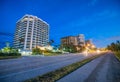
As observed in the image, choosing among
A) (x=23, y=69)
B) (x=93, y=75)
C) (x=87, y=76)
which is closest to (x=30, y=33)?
(x=23, y=69)

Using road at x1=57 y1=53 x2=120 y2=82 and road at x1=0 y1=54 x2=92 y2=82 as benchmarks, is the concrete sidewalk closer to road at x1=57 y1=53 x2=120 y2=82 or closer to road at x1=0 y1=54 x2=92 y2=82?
road at x1=57 y1=53 x2=120 y2=82

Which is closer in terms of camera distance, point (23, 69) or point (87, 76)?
point (87, 76)

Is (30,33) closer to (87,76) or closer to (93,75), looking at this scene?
(93,75)

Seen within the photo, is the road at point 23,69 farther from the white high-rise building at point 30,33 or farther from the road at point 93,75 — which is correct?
the white high-rise building at point 30,33

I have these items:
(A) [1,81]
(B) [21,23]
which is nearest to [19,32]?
(B) [21,23]

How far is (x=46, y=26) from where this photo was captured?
609ft

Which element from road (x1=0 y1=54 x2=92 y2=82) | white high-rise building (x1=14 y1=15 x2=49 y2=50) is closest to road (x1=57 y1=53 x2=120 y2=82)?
road (x1=0 y1=54 x2=92 y2=82)

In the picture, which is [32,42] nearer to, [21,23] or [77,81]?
[21,23]

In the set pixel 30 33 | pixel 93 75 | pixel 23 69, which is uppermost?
pixel 30 33

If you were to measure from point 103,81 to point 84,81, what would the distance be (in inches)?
52.6

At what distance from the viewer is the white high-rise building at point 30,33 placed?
153 metres

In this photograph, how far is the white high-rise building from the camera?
152725 millimetres

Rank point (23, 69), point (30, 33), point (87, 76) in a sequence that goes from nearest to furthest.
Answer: point (87, 76), point (23, 69), point (30, 33)

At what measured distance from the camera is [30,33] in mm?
155875
